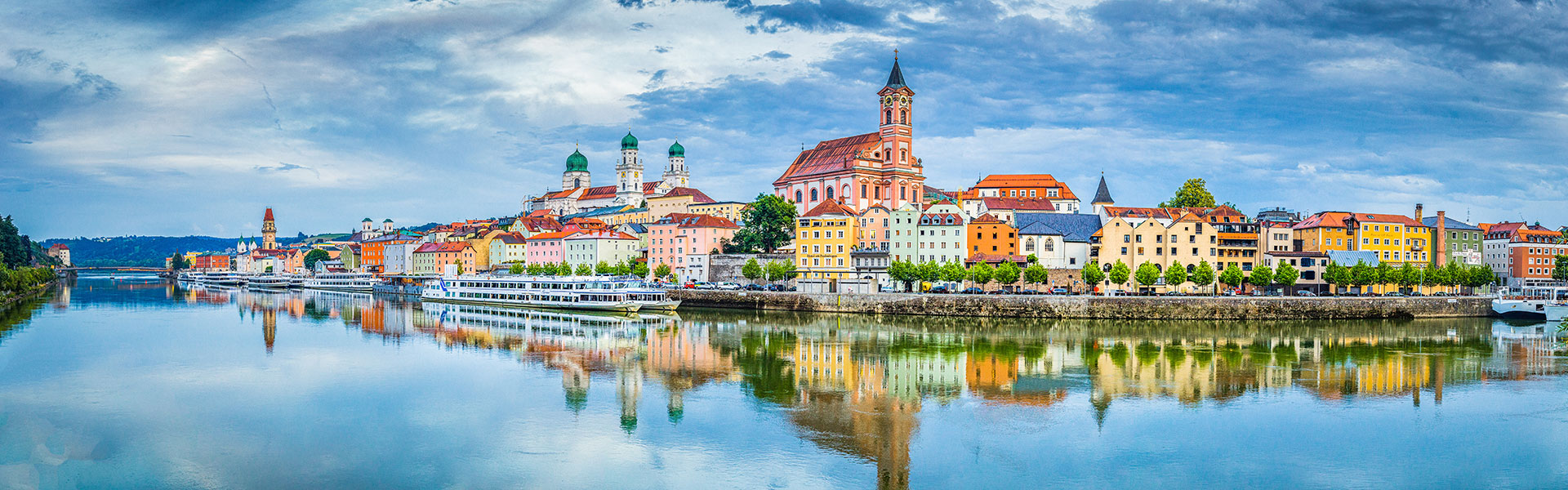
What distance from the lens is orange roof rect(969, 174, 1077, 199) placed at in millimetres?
77875

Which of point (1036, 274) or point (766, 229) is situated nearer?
point (1036, 274)

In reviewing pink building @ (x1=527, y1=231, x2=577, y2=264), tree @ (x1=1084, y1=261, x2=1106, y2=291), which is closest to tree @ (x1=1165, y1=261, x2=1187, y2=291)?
tree @ (x1=1084, y1=261, x2=1106, y2=291)

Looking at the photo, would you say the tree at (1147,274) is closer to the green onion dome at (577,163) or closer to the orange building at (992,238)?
the orange building at (992,238)

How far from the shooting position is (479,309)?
53.6m

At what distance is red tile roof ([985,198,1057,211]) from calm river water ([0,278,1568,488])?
2917cm

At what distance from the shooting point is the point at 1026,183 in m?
79.2

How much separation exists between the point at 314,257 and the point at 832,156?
69.0 metres

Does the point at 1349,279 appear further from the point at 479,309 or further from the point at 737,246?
the point at 479,309

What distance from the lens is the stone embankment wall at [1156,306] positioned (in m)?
44.1

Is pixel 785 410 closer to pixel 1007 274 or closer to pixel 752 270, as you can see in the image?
pixel 1007 274

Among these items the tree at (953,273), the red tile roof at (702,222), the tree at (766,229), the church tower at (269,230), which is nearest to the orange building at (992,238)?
the tree at (953,273)

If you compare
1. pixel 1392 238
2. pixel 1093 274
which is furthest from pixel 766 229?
pixel 1392 238

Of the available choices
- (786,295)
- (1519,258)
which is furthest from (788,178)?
(1519,258)

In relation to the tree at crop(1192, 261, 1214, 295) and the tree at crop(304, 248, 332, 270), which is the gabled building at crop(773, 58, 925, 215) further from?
the tree at crop(304, 248, 332, 270)
